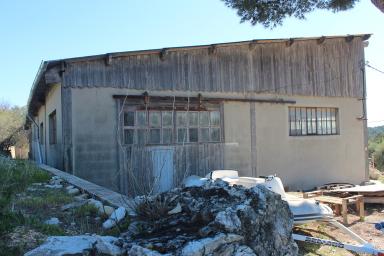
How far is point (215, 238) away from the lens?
3350mm

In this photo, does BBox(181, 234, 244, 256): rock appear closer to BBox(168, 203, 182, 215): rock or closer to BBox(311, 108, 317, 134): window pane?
BBox(168, 203, 182, 215): rock

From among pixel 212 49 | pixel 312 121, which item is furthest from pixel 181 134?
pixel 312 121

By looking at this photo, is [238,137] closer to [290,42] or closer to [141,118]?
[141,118]

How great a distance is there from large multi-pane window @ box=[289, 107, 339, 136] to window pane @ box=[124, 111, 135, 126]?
6498 millimetres

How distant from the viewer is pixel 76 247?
139 inches

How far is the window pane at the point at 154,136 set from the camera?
12188 millimetres

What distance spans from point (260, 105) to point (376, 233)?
20.5 feet

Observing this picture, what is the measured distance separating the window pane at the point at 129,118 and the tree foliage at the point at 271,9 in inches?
160

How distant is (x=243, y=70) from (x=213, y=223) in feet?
37.7

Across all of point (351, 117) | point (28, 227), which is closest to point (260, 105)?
point (351, 117)

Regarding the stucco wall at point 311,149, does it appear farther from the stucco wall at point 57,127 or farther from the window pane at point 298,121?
the stucco wall at point 57,127

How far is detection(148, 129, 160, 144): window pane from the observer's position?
12.2 m

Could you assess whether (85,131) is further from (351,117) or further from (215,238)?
(351,117)

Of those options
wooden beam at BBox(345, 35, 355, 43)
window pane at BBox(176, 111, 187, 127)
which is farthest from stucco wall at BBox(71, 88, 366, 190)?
wooden beam at BBox(345, 35, 355, 43)
